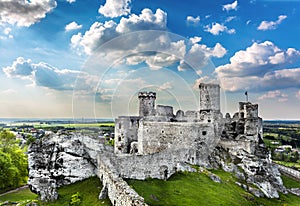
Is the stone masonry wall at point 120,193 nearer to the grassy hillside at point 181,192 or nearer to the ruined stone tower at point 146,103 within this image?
the grassy hillside at point 181,192

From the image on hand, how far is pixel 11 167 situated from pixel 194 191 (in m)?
38.3

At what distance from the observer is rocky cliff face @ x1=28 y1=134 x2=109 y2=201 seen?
1390 inches

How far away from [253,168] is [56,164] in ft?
94.1

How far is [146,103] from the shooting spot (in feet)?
173

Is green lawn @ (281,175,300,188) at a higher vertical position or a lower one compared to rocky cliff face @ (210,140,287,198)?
lower

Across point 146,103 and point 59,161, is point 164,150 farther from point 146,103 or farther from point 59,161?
point 59,161

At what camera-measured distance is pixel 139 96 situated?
172 ft

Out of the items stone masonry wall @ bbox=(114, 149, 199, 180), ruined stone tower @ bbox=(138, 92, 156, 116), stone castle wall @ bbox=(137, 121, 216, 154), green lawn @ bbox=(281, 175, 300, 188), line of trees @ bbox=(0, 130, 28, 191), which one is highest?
ruined stone tower @ bbox=(138, 92, 156, 116)

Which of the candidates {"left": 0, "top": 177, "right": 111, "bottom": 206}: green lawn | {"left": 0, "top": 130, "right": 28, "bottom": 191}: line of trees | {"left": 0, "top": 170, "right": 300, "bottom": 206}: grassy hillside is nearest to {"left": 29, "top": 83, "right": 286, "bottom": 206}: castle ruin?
{"left": 0, "top": 177, "right": 111, "bottom": 206}: green lawn

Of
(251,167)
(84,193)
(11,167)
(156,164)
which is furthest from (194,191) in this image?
(11,167)

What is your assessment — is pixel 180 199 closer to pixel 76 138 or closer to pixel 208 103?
pixel 76 138

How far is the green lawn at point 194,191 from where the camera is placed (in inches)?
1112

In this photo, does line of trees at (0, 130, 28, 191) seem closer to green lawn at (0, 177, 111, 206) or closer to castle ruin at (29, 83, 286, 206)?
castle ruin at (29, 83, 286, 206)

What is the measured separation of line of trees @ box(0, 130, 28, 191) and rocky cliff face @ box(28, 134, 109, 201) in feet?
71.5
